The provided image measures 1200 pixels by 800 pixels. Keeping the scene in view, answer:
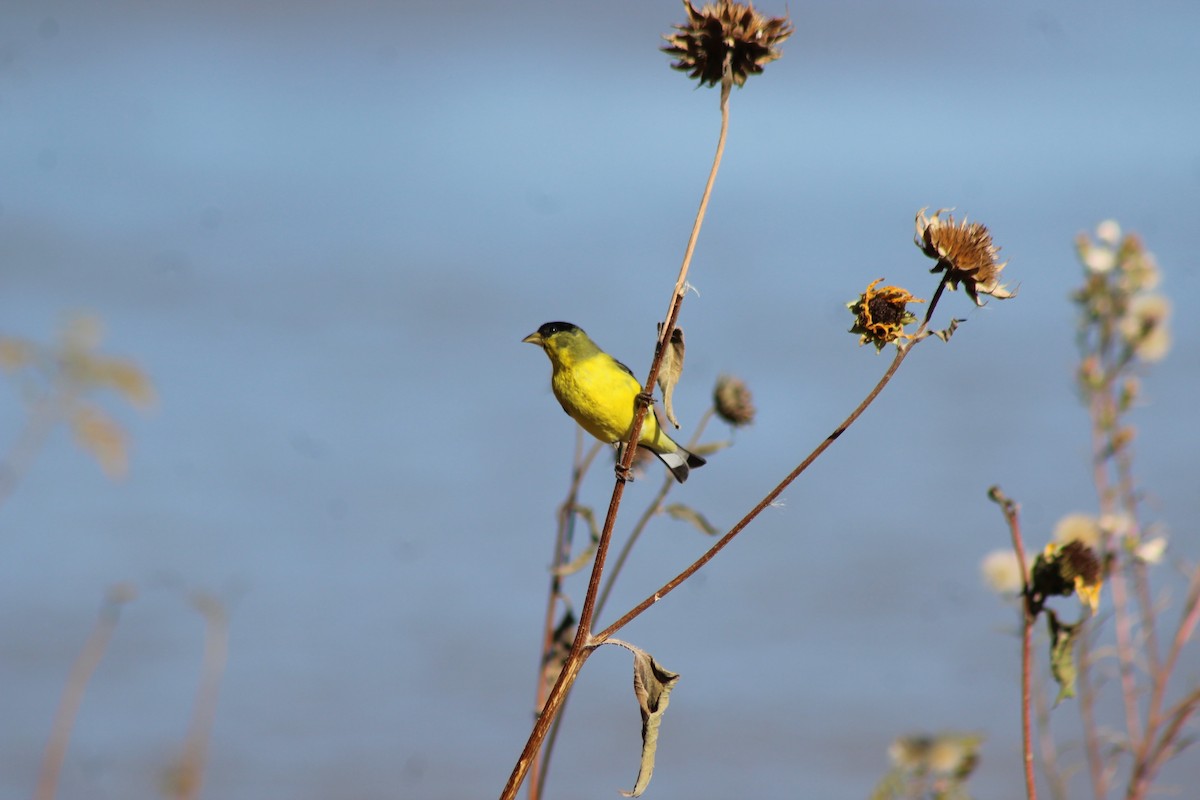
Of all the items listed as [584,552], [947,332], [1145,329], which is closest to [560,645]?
[584,552]

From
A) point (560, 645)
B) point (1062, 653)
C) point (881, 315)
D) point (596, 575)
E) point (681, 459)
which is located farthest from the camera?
point (681, 459)

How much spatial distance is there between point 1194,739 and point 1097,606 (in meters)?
0.34

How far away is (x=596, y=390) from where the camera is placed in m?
3.38

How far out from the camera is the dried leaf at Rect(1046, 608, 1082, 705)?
234 centimetres

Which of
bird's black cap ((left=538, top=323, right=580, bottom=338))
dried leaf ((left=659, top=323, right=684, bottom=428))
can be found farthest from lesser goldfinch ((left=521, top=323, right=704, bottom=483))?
dried leaf ((left=659, top=323, right=684, bottom=428))

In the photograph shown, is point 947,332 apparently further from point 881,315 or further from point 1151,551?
point 1151,551

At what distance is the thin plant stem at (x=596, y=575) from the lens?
133cm

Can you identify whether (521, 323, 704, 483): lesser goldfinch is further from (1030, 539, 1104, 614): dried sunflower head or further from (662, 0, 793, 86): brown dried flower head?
(662, 0, 793, 86): brown dried flower head

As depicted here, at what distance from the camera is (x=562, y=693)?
1.34 meters

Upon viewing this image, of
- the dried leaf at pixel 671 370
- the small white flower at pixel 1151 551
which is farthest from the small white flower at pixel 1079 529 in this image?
the dried leaf at pixel 671 370

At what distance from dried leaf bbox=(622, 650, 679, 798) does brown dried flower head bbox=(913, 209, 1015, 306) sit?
85 cm

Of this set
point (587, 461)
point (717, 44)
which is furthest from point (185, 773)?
point (717, 44)

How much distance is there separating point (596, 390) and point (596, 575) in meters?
1.97

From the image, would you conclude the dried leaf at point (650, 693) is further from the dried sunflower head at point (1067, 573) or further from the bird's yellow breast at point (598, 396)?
the bird's yellow breast at point (598, 396)
